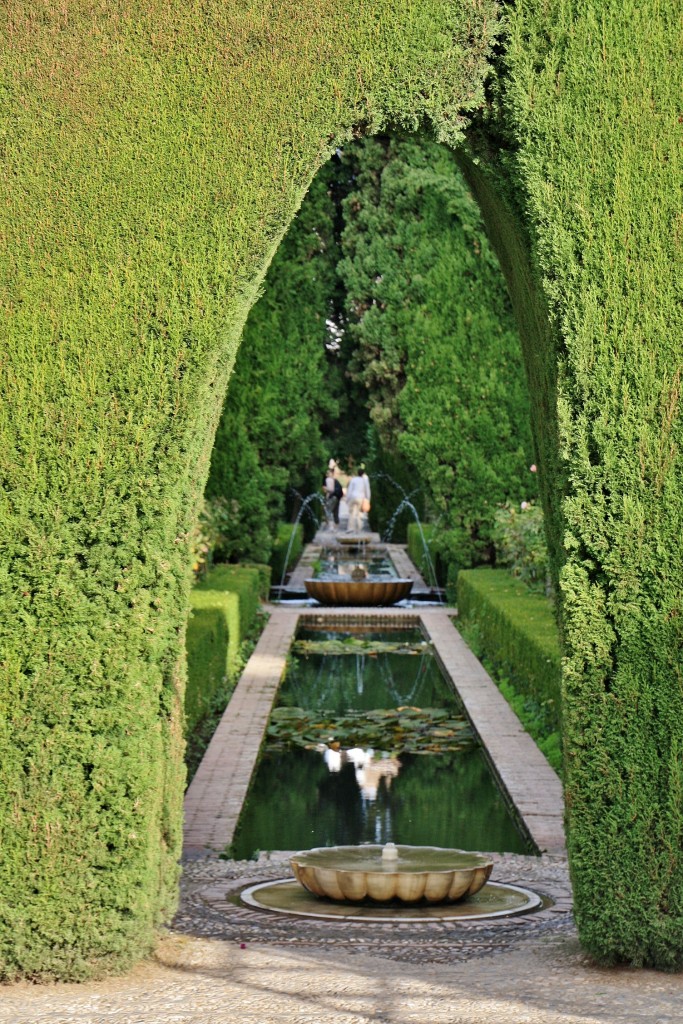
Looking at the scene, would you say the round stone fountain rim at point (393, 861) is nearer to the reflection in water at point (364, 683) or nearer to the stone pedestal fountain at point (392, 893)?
the stone pedestal fountain at point (392, 893)

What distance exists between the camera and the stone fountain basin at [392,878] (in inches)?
229

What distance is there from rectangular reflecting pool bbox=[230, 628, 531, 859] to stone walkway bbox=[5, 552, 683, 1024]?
1.96ft

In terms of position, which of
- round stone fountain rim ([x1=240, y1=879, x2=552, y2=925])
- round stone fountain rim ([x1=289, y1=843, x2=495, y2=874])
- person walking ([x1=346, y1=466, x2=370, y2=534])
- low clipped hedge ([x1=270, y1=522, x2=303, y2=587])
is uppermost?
person walking ([x1=346, y1=466, x2=370, y2=534])

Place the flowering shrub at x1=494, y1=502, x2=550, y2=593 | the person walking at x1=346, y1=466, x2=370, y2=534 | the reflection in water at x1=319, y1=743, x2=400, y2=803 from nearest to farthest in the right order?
the reflection in water at x1=319, y1=743, x2=400, y2=803
the flowering shrub at x1=494, y1=502, x2=550, y2=593
the person walking at x1=346, y1=466, x2=370, y2=534

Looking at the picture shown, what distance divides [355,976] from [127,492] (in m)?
1.97

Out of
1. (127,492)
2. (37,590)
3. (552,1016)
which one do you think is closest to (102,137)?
(127,492)

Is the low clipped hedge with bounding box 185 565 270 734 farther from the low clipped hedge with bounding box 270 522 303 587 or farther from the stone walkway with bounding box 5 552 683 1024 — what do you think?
the low clipped hedge with bounding box 270 522 303 587

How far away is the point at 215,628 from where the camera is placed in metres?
10.8

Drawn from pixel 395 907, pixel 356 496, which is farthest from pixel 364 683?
pixel 356 496

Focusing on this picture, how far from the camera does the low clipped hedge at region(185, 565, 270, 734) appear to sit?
9.59 meters

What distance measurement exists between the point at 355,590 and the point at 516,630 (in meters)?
6.85

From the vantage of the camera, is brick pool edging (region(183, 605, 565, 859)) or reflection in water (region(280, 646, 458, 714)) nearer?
brick pool edging (region(183, 605, 565, 859))

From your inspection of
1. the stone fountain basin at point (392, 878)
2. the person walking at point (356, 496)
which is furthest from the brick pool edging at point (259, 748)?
the person walking at point (356, 496)

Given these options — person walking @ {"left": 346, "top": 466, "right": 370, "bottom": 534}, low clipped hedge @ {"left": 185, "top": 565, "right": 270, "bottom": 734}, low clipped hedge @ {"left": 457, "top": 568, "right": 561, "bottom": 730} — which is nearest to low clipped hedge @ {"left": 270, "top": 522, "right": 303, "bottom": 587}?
person walking @ {"left": 346, "top": 466, "right": 370, "bottom": 534}
